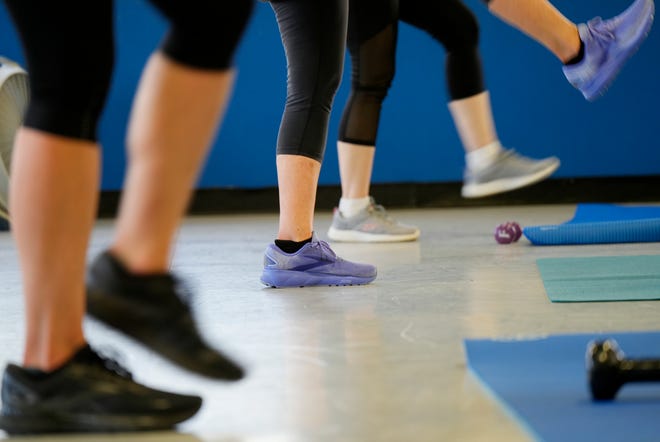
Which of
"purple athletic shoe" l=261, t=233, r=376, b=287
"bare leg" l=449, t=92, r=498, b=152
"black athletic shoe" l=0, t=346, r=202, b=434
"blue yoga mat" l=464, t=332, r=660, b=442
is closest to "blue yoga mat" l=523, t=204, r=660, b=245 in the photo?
"bare leg" l=449, t=92, r=498, b=152

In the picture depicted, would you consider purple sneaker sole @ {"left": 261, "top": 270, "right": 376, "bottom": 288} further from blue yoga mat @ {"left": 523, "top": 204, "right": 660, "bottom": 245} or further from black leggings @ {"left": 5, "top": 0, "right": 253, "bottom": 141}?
black leggings @ {"left": 5, "top": 0, "right": 253, "bottom": 141}

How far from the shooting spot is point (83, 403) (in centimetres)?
119

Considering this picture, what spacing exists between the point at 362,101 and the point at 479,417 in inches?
84.1

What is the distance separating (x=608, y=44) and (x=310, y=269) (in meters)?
0.96

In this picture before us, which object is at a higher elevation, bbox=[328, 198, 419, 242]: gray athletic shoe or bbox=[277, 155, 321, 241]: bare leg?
bbox=[277, 155, 321, 241]: bare leg

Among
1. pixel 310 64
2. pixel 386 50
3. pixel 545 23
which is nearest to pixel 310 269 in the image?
pixel 310 64

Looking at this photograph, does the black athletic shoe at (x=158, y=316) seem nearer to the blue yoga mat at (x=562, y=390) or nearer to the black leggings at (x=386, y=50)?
the blue yoga mat at (x=562, y=390)

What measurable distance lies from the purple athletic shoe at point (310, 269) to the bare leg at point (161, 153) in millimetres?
1198

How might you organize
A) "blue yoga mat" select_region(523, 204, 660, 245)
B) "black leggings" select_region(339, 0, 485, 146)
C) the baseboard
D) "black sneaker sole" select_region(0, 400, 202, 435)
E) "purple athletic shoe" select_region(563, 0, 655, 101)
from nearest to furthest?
1. "black sneaker sole" select_region(0, 400, 202, 435)
2. "purple athletic shoe" select_region(563, 0, 655, 101)
3. "blue yoga mat" select_region(523, 204, 660, 245)
4. "black leggings" select_region(339, 0, 485, 146)
5. the baseboard

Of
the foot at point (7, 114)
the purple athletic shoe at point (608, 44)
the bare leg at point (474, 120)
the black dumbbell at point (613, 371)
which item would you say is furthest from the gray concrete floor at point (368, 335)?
the purple athletic shoe at point (608, 44)

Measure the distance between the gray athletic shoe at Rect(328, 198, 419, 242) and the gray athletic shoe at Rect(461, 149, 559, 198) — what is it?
280 mm

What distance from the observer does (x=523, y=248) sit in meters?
3.00

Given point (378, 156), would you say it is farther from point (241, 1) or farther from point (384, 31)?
point (241, 1)

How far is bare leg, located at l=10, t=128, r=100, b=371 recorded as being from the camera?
3.85 ft
